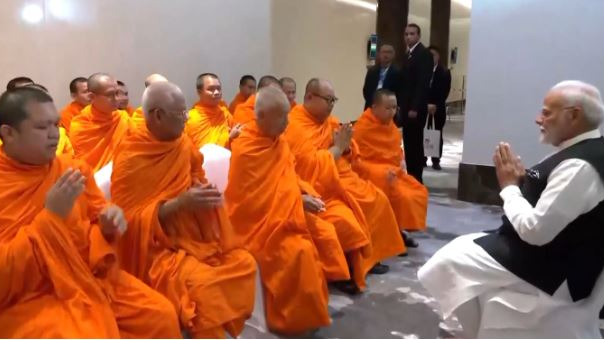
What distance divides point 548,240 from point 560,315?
390 millimetres

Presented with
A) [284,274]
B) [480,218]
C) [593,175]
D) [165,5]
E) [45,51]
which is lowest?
[480,218]

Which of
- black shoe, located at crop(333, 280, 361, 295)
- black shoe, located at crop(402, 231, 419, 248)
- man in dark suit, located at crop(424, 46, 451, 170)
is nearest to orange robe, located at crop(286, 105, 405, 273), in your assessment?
black shoe, located at crop(333, 280, 361, 295)

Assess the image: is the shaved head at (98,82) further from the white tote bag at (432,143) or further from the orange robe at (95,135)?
the white tote bag at (432,143)

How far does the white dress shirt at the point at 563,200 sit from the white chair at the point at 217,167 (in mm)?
1780

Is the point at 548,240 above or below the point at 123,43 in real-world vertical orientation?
below

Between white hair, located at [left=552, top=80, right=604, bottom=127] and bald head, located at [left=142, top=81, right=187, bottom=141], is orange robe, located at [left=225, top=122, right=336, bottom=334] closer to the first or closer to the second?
bald head, located at [left=142, top=81, right=187, bottom=141]

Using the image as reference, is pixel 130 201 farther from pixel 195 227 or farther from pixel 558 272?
pixel 558 272

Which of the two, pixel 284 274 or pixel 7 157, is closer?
pixel 7 157

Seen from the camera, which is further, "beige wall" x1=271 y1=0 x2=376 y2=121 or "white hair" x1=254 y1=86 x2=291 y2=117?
"beige wall" x1=271 y1=0 x2=376 y2=121

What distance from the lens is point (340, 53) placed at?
1189cm

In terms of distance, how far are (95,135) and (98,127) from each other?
7 centimetres

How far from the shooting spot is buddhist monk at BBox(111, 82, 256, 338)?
2.49 meters

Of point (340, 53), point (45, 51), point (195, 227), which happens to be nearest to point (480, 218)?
point (195, 227)

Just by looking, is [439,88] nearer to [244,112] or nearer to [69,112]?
[244,112]
